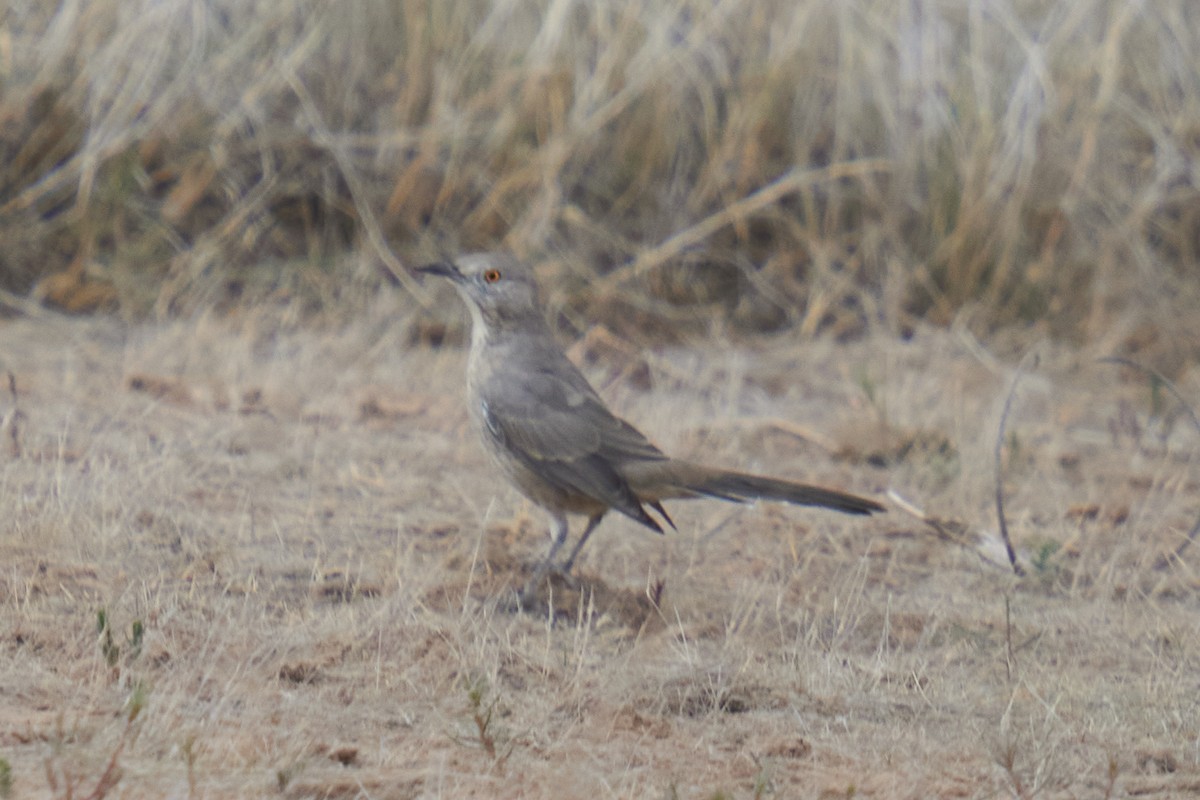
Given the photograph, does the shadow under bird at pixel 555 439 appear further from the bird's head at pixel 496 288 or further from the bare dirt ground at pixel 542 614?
the bare dirt ground at pixel 542 614

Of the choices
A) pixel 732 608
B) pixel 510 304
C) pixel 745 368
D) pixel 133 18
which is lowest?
pixel 745 368

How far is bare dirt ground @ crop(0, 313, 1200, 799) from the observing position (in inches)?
123

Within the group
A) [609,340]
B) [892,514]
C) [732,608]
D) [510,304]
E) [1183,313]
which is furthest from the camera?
[1183,313]

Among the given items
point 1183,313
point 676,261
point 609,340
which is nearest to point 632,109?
point 676,261

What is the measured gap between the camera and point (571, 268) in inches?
324

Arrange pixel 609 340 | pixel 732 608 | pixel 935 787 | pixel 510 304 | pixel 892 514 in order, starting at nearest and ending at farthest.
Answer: pixel 935 787 < pixel 732 608 < pixel 510 304 < pixel 892 514 < pixel 609 340

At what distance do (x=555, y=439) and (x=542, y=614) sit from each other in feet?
2.15

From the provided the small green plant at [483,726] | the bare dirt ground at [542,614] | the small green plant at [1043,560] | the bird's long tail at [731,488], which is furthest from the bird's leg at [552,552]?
the small green plant at [1043,560]

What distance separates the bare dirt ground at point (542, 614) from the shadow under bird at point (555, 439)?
Answer: 9.0 inches

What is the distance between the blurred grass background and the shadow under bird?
3105mm

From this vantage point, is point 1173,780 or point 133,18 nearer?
point 1173,780

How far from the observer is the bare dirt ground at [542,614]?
3.12 m

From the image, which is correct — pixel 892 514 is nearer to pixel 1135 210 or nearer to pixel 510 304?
pixel 510 304

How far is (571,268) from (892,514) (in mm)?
3048
